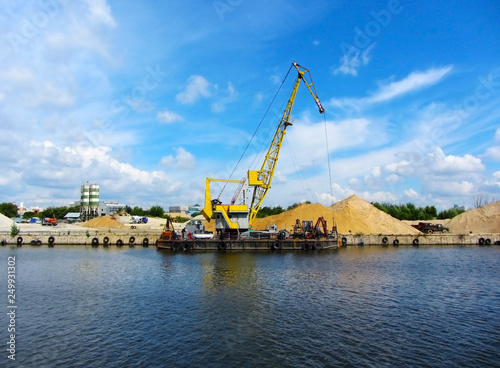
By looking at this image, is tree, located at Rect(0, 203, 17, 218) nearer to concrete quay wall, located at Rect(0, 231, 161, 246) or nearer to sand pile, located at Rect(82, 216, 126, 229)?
sand pile, located at Rect(82, 216, 126, 229)

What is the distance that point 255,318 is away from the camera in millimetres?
18250

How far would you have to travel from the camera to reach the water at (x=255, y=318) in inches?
534

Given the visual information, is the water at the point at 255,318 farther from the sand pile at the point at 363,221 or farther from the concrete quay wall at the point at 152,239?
the sand pile at the point at 363,221

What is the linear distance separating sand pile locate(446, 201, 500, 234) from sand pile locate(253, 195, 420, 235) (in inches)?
514

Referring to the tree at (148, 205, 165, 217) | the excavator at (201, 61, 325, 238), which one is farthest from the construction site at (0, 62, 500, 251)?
the tree at (148, 205, 165, 217)

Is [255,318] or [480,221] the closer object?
[255,318]

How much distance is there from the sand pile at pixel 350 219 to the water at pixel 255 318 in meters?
37.6

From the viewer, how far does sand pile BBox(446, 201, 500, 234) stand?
7744 centimetres

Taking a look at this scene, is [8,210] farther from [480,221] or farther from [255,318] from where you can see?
[480,221]

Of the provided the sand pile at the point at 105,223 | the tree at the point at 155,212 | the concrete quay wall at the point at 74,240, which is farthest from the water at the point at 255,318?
the tree at the point at 155,212

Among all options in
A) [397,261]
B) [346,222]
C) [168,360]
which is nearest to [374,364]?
[168,360]

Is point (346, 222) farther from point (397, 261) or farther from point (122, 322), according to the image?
point (122, 322)

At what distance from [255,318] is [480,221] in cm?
8268

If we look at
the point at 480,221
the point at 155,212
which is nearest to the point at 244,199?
the point at 480,221
